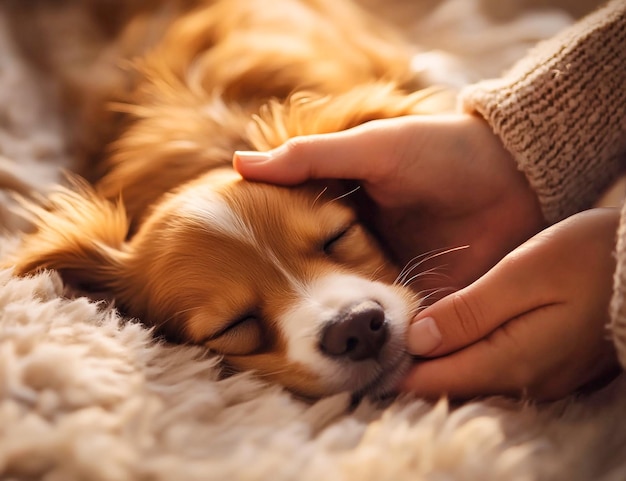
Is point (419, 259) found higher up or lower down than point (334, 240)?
lower down

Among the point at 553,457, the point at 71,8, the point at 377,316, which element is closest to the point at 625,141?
the point at 377,316

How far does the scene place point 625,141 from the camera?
4.48 ft

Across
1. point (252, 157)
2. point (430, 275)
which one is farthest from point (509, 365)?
point (252, 157)

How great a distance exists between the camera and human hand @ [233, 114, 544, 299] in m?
1.34

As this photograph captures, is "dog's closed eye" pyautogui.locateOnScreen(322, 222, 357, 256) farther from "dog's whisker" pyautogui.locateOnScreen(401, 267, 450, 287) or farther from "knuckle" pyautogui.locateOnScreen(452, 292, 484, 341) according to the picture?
"knuckle" pyautogui.locateOnScreen(452, 292, 484, 341)

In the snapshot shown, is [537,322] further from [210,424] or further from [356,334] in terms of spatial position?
[210,424]

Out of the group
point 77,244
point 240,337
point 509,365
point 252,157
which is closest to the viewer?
point 509,365

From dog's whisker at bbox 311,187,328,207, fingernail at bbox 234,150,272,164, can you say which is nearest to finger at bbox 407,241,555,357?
dog's whisker at bbox 311,187,328,207

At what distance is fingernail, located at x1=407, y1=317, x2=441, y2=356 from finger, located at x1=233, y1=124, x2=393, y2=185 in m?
0.40

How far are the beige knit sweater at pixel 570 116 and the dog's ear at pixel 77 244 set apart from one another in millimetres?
904

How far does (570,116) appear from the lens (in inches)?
51.9

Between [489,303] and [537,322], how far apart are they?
0.26 feet

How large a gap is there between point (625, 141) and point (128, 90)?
1358mm

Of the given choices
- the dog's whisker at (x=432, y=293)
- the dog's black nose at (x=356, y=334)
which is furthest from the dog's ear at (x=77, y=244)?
the dog's whisker at (x=432, y=293)
